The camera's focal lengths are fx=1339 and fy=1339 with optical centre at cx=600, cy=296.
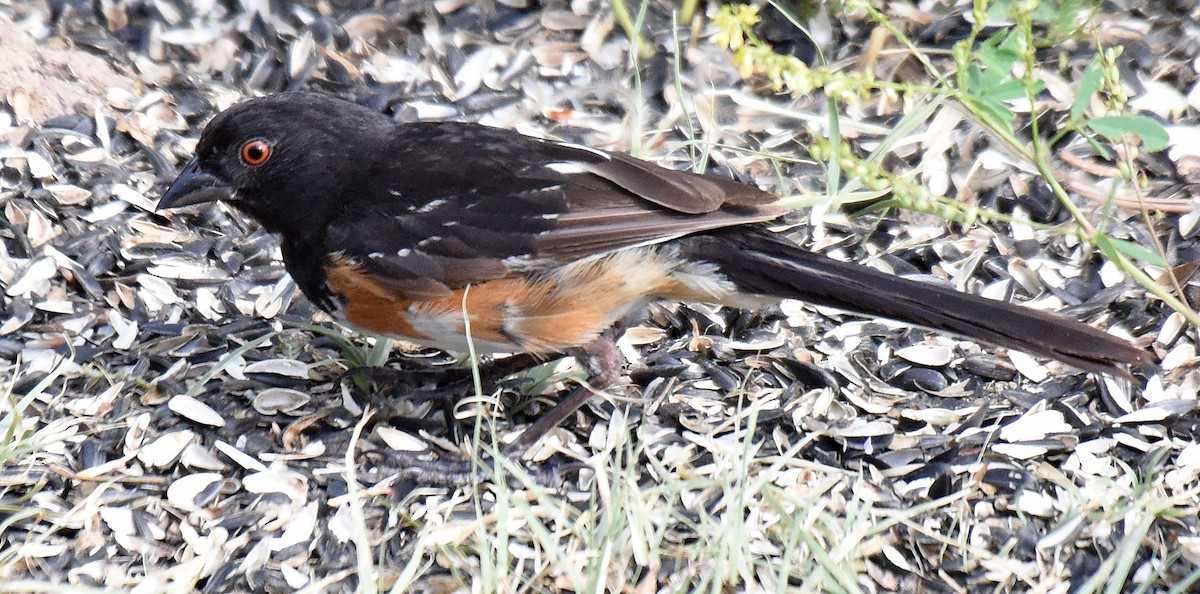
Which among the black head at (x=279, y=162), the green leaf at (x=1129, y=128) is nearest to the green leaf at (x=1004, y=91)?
the green leaf at (x=1129, y=128)

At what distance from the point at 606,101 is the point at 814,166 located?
79 cm

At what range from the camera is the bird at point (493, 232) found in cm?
329

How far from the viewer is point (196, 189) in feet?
11.5

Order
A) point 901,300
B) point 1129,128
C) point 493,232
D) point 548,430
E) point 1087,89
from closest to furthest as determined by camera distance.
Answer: point 1129,128 < point 1087,89 < point 901,300 < point 493,232 < point 548,430

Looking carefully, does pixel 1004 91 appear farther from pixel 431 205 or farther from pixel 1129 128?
pixel 431 205

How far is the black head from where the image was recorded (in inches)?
137

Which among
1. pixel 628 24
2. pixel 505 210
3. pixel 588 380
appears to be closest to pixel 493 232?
pixel 505 210

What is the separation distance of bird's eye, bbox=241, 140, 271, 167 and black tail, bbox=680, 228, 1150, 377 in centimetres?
111

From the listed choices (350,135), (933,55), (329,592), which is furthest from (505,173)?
(933,55)

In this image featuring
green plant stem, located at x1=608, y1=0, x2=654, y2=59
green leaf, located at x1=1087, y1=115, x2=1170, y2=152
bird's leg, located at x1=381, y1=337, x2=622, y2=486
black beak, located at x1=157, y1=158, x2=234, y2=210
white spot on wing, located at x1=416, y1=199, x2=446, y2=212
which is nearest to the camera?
green leaf, located at x1=1087, y1=115, x2=1170, y2=152

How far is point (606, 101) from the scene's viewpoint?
4.77m

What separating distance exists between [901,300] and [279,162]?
162 centimetres

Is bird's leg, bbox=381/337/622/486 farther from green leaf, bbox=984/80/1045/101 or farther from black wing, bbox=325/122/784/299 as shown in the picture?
green leaf, bbox=984/80/1045/101

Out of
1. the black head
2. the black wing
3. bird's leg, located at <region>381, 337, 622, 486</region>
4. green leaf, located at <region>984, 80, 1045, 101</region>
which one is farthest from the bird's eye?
green leaf, located at <region>984, 80, 1045, 101</region>
